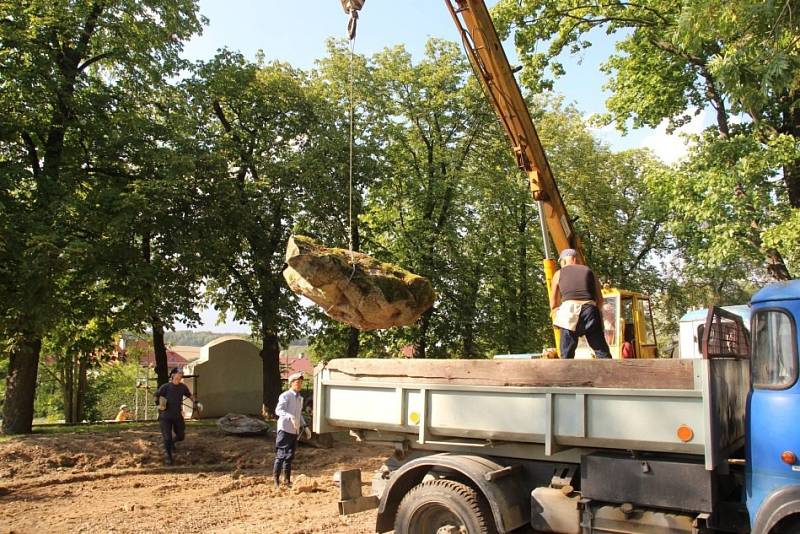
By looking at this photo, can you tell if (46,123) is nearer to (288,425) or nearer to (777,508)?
(288,425)

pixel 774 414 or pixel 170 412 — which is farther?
pixel 170 412

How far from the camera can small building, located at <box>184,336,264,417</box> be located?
812 inches

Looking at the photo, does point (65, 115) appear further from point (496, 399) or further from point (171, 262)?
point (496, 399)

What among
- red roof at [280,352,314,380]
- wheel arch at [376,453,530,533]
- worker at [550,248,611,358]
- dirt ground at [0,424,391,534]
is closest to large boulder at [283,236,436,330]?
worker at [550,248,611,358]

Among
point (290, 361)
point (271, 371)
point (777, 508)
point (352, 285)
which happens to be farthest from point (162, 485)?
point (290, 361)

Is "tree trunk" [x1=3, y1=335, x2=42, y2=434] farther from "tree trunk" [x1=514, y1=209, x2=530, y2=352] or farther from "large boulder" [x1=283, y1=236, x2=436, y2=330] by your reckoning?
"tree trunk" [x1=514, y1=209, x2=530, y2=352]

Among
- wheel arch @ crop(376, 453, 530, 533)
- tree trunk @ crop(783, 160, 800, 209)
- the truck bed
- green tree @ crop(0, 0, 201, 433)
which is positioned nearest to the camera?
the truck bed

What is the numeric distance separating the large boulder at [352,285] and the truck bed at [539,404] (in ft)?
5.59

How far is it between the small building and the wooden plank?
15.6m

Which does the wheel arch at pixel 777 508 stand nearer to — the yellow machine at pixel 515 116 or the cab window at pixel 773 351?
the cab window at pixel 773 351

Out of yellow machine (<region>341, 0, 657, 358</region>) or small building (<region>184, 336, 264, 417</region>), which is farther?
small building (<region>184, 336, 264, 417</region>)

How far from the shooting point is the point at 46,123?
574 inches

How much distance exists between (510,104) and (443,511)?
635 cm

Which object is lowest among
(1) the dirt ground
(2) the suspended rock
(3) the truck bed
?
(1) the dirt ground
